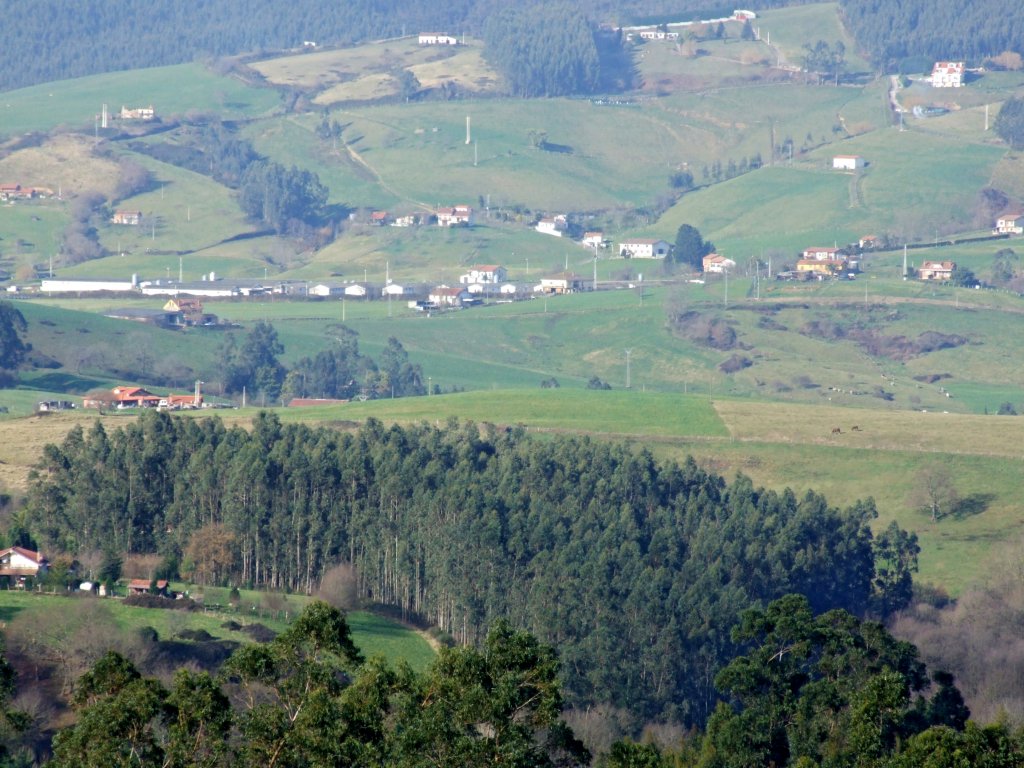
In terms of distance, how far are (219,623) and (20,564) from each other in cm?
1029

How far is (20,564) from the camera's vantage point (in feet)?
260

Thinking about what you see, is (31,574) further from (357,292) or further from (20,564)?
(357,292)

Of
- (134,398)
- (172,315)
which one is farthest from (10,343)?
(172,315)

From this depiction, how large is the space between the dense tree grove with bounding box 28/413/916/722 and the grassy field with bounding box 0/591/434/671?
320 centimetres

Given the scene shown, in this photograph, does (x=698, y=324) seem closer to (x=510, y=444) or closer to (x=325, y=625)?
(x=510, y=444)

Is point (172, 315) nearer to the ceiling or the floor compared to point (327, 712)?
nearer to the ceiling

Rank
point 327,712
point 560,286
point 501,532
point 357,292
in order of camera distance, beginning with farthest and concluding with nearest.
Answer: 1. point 357,292
2. point 560,286
3. point 501,532
4. point 327,712

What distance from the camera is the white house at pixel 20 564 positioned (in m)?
78.4

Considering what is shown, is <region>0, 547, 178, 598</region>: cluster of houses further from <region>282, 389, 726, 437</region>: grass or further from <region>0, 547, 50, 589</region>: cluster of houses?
<region>282, 389, 726, 437</region>: grass

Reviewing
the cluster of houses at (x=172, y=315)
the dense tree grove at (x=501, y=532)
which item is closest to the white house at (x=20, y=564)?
the dense tree grove at (x=501, y=532)

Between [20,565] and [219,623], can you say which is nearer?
[219,623]

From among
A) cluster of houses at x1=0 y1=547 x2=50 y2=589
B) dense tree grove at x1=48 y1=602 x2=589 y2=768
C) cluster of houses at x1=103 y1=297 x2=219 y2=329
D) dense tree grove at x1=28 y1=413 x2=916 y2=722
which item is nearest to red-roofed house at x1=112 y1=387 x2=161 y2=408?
dense tree grove at x1=28 y1=413 x2=916 y2=722

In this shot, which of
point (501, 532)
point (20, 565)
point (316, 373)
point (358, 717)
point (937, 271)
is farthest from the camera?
point (937, 271)

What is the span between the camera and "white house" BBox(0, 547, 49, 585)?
78.4 meters
